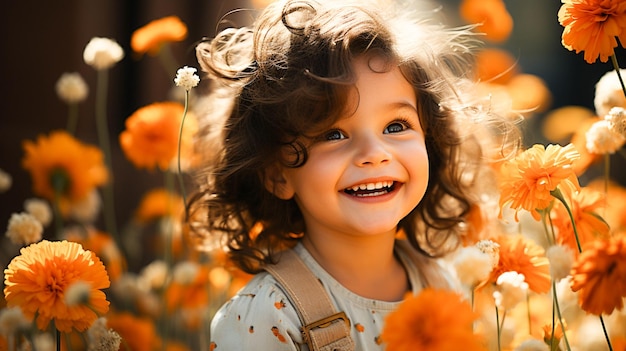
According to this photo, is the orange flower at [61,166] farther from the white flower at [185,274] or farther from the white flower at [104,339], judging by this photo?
the white flower at [104,339]

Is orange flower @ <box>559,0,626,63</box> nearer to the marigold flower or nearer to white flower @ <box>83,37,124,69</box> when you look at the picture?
the marigold flower

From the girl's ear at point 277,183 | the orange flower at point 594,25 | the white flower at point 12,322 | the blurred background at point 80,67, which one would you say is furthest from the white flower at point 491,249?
the blurred background at point 80,67

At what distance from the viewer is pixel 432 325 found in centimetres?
89

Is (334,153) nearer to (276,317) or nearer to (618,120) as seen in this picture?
(276,317)

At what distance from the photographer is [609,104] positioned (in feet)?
4.37

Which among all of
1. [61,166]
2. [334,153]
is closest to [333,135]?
[334,153]

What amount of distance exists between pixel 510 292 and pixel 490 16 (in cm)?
93

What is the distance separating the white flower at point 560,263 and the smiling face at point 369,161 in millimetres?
272

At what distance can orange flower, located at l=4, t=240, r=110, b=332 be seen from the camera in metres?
1.07

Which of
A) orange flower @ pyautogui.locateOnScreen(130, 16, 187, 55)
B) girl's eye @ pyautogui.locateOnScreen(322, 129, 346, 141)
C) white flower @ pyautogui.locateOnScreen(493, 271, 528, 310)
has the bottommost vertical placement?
white flower @ pyautogui.locateOnScreen(493, 271, 528, 310)

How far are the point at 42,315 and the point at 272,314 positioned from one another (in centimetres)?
33

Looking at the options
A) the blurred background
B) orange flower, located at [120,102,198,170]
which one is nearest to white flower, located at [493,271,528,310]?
orange flower, located at [120,102,198,170]

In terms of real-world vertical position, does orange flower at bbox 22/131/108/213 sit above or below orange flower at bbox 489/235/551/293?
above

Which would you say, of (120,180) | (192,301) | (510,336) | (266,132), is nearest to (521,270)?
(510,336)
